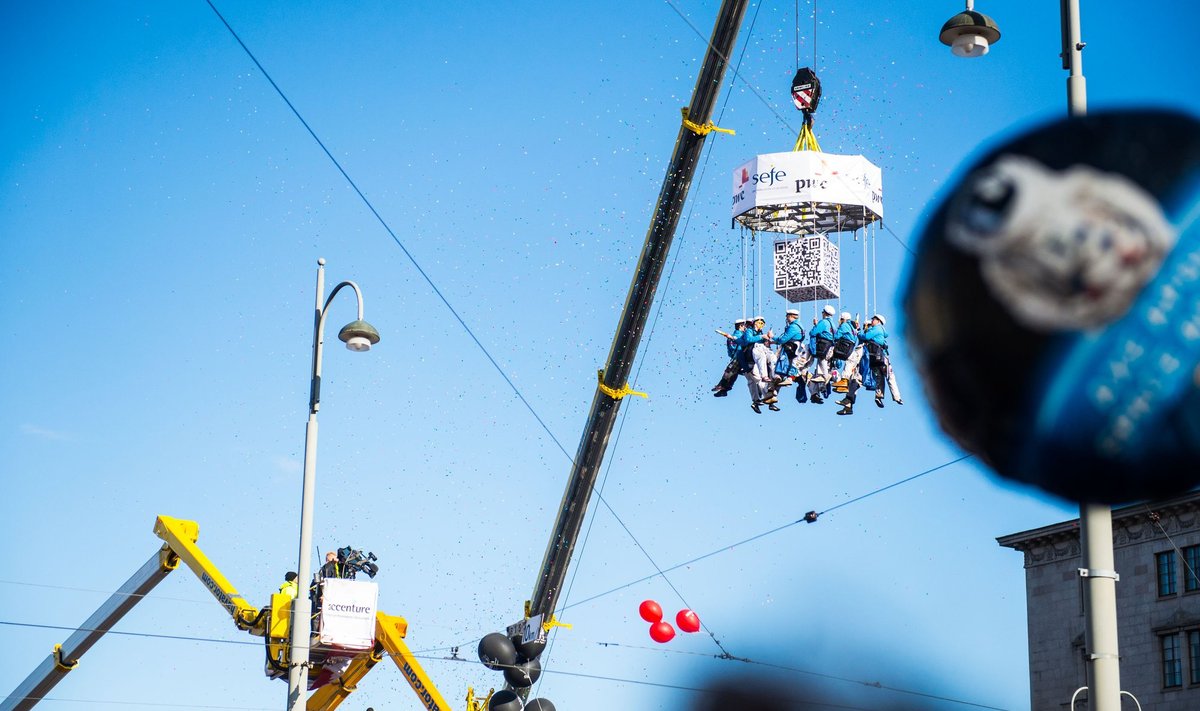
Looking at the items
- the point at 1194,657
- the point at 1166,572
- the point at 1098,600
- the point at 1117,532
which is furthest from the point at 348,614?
the point at 1117,532

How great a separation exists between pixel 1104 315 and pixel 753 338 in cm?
1812

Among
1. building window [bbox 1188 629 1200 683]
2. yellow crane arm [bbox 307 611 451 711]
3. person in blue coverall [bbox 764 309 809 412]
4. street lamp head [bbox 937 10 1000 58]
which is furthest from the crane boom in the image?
building window [bbox 1188 629 1200 683]

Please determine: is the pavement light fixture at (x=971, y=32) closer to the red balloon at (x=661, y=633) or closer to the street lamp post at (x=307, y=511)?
the street lamp post at (x=307, y=511)

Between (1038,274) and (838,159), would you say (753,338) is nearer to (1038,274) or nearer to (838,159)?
(838,159)

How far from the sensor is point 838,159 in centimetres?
2173

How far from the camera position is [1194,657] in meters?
53.1

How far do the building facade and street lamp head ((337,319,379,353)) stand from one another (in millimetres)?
37601

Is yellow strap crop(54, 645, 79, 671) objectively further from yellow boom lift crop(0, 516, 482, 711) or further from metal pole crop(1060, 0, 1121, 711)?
metal pole crop(1060, 0, 1121, 711)

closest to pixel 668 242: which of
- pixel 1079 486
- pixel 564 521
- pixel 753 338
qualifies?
pixel 753 338

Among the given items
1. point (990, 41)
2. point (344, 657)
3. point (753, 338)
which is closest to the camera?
point (990, 41)

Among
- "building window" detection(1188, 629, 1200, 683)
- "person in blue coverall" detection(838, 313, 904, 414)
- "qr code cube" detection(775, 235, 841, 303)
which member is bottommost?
"person in blue coverall" detection(838, 313, 904, 414)

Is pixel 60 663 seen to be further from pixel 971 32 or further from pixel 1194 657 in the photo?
pixel 1194 657

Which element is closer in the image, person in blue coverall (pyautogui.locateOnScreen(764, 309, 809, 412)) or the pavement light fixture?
the pavement light fixture

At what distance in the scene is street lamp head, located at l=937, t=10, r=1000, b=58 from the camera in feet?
41.7
